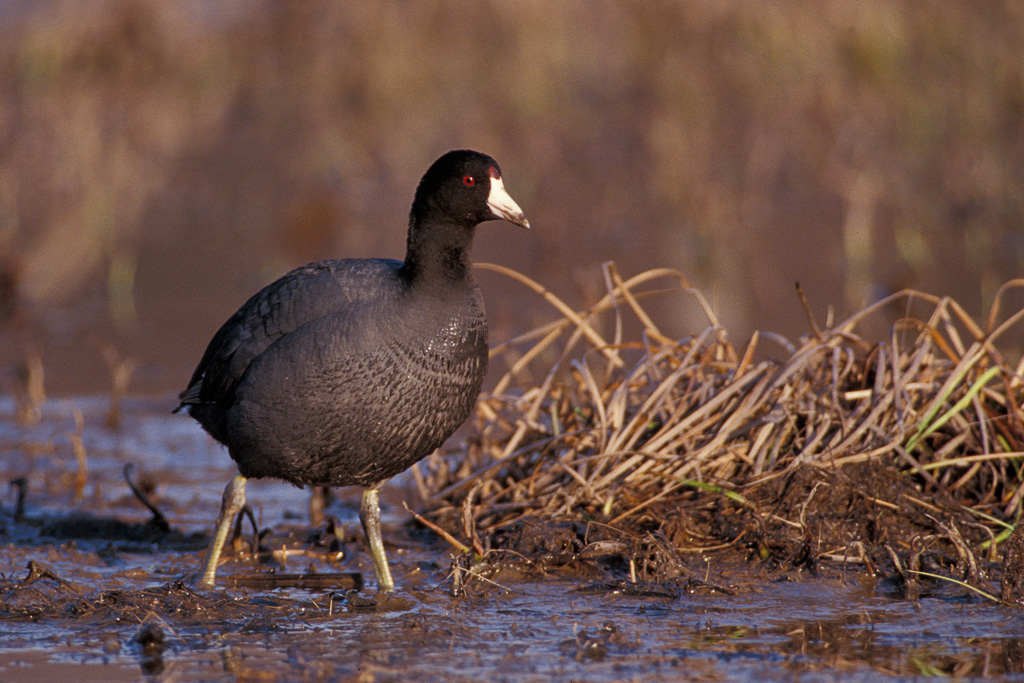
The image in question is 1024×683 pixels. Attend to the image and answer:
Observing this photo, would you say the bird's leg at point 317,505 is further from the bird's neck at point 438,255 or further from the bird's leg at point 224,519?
the bird's neck at point 438,255

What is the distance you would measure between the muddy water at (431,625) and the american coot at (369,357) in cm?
37

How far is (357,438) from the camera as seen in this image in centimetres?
394

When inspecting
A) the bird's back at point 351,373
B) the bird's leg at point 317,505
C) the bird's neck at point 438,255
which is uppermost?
the bird's neck at point 438,255

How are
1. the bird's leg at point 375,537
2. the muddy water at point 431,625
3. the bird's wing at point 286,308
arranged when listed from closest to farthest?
the muddy water at point 431,625
the bird's wing at point 286,308
the bird's leg at point 375,537

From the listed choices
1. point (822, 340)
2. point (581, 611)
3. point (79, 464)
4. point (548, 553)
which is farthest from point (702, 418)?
point (79, 464)

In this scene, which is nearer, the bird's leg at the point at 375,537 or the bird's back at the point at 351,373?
the bird's back at the point at 351,373

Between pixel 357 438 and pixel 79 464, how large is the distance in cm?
205

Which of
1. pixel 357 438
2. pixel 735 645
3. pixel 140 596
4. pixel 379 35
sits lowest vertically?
pixel 735 645

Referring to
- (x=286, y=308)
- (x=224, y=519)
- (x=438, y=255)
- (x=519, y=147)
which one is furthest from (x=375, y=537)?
(x=519, y=147)

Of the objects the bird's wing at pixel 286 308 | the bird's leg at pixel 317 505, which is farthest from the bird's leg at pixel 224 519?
the bird's leg at pixel 317 505

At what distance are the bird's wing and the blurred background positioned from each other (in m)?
3.33

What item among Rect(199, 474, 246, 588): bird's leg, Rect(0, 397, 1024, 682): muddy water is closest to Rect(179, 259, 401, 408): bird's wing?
Rect(199, 474, 246, 588): bird's leg

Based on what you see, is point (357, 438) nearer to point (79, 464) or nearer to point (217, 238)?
point (79, 464)

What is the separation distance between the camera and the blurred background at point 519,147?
855 centimetres
